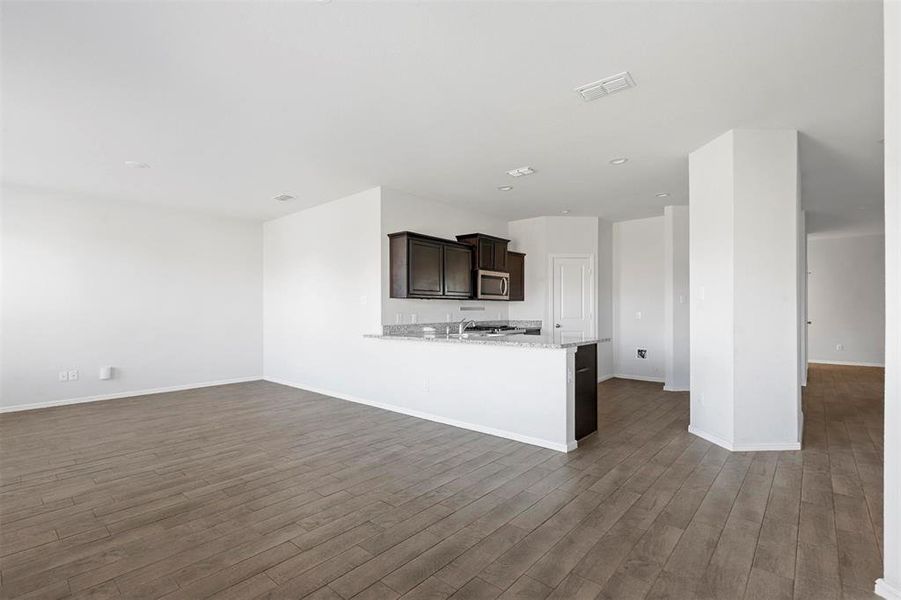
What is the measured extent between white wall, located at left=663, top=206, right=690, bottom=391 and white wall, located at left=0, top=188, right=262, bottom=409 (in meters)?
6.65

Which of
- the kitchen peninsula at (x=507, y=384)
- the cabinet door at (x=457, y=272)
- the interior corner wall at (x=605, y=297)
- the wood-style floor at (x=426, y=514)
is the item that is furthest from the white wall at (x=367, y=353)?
the interior corner wall at (x=605, y=297)

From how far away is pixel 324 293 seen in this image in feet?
21.0

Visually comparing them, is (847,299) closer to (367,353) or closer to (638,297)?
(638,297)

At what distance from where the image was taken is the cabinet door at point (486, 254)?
21.2 ft

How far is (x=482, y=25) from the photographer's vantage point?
238 cm

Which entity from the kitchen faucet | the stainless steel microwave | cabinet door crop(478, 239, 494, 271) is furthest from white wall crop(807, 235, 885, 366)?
the kitchen faucet

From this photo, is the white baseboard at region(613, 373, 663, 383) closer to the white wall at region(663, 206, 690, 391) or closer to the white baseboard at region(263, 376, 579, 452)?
the white wall at region(663, 206, 690, 391)

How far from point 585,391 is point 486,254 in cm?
293

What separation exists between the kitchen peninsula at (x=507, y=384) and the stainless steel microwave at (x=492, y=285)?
152 centimetres

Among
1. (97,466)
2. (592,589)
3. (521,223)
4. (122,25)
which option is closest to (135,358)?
(97,466)

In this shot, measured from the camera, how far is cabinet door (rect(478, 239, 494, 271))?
6.46 m

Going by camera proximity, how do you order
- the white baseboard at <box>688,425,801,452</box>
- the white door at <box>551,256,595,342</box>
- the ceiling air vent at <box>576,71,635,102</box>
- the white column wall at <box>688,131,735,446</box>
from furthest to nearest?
1. the white door at <box>551,256,595,342</box>
2. the white column wall at <box>688,131,735,446</box>
3. the white baseboard at <box>688,425,801,452</box>
4. the ceiling air vent at <box>576,71,635,102</box>

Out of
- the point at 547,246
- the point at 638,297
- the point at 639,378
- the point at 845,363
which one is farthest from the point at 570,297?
the point at 845,363

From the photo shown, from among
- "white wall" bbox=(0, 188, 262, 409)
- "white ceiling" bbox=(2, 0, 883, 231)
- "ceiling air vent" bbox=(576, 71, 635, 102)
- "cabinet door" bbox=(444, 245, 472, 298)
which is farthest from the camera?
"cabinet door" bbox=(444, 245, 472, 298)
